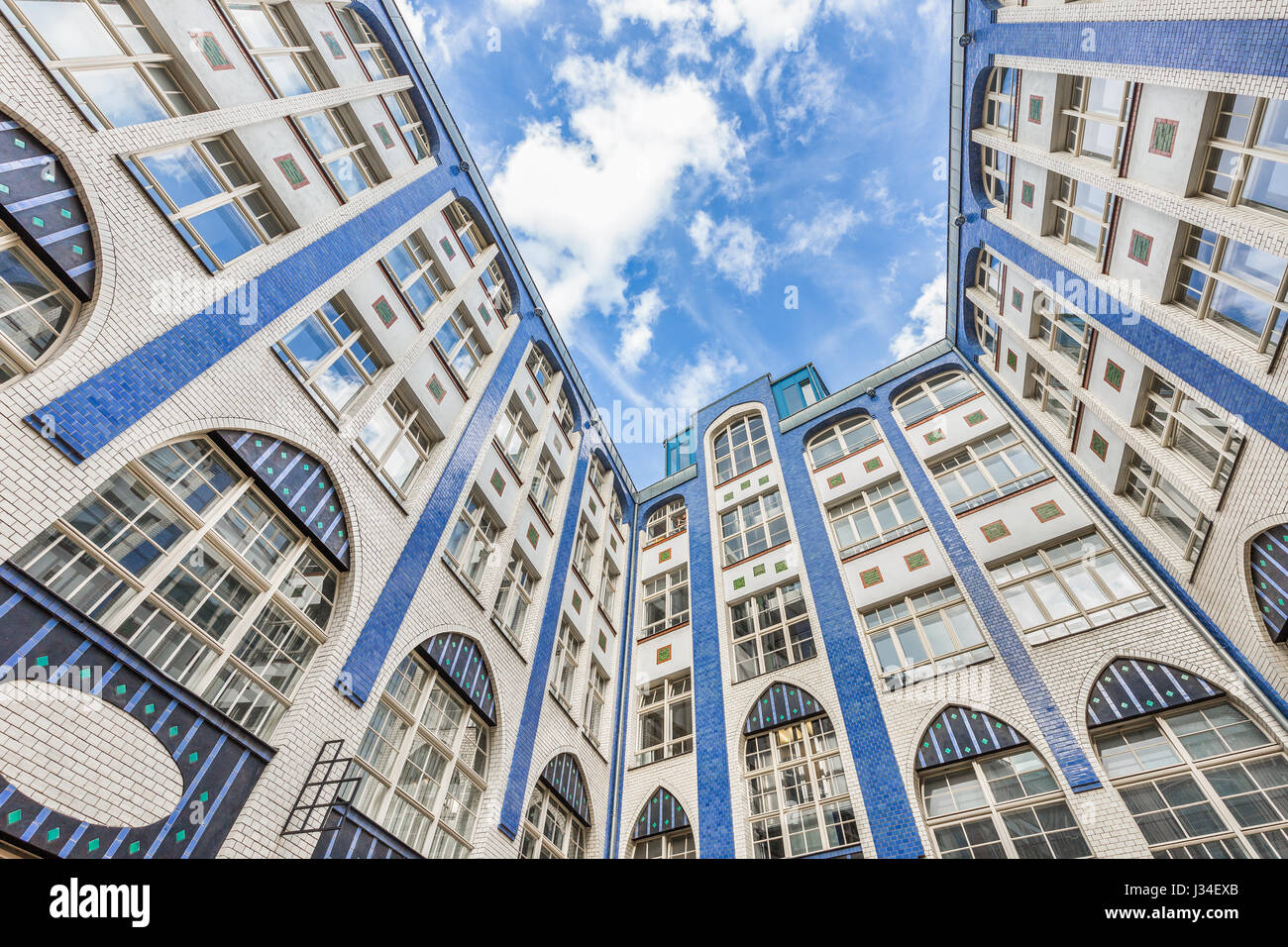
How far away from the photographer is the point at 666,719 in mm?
20234

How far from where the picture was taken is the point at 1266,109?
9414mm

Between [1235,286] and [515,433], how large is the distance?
1798 cm

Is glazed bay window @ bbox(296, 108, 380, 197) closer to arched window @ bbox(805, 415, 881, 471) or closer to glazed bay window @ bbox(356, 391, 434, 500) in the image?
glazed bay window @ bbox(356, 391, 434, 500)

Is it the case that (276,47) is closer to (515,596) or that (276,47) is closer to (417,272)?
(417,272)

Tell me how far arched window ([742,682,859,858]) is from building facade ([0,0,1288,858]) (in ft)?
0.34

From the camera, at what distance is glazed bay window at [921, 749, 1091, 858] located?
12.2 metres

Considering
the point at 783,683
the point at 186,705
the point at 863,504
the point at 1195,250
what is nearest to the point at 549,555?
the point at 783,683

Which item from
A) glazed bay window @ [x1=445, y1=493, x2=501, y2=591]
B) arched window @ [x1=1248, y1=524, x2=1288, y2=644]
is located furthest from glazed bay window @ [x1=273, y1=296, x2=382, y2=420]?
arched window @ [x1=1248, y1=524, x2=1288, y2=644]

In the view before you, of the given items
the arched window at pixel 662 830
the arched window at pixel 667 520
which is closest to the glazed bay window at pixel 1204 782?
the arched window at pixel 662 830

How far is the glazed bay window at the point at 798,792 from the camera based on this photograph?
14664 mm

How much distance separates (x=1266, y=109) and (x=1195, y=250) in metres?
2.75

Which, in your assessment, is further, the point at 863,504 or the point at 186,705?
the point at 863,504

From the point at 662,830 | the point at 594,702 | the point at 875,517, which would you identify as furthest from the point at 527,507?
the point at 875,517
